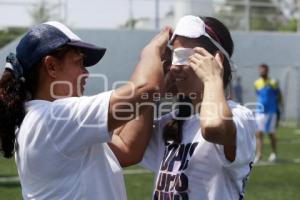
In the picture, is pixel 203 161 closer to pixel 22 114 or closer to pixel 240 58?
pixel 22 114

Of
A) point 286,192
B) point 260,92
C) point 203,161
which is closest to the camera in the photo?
point 203,161

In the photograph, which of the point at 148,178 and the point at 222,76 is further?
the point at 148,178

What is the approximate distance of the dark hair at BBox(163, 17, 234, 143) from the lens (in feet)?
9.21

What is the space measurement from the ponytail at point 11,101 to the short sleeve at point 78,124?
0.60 ft

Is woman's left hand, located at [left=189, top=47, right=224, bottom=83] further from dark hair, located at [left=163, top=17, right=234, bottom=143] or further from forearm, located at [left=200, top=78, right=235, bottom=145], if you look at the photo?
dark hair, located at [left=163, top=17, right=234, bottom=143]

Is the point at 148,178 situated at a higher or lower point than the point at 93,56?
lower

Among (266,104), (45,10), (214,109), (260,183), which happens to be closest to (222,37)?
(214,109)

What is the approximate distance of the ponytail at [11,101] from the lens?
2.66 meters

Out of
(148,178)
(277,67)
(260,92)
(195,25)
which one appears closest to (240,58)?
(277,67)

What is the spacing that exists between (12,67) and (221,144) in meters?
0.91

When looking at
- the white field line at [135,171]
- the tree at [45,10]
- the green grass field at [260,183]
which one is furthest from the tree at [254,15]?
the white field line at [135,171]

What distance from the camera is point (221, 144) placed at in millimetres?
2547

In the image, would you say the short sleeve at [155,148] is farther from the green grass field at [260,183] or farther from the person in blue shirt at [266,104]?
the person in blue shirt at [266,104]

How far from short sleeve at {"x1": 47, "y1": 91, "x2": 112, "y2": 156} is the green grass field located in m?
5.20
